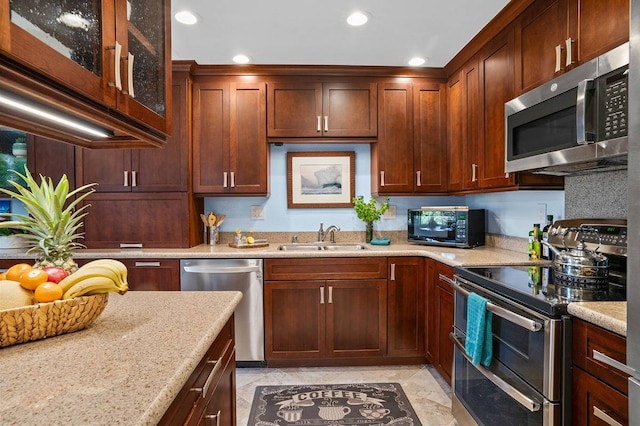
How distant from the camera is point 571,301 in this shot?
1.29 m

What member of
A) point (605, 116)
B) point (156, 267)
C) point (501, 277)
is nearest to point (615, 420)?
point (501, 277)

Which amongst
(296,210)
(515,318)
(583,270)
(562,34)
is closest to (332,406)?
(515,318)

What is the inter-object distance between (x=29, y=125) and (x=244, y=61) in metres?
2.04

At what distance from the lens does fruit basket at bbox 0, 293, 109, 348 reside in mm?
856

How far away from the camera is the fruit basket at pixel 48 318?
86 cm

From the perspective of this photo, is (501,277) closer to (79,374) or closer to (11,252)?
(79,374)

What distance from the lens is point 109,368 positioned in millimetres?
770

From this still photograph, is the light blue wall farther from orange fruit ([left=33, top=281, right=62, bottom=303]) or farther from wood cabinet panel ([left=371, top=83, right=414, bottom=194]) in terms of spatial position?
orange fruit ([left=33, top=281, right=62, bottom=303])

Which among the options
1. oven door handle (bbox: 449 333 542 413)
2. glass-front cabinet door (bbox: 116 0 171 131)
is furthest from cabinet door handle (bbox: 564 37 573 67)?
glass-front cabinet door (bbox: 116 0 171 131)

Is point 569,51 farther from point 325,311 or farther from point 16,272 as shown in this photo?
point 16,272

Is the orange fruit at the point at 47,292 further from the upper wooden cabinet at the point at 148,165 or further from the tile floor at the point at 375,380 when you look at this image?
the upper wooden cabinet at the point at 148,165

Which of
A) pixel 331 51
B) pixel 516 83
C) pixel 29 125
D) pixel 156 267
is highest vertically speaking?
pixel 331 51

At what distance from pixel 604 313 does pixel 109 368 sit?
1382mm

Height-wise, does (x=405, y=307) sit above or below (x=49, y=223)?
below
